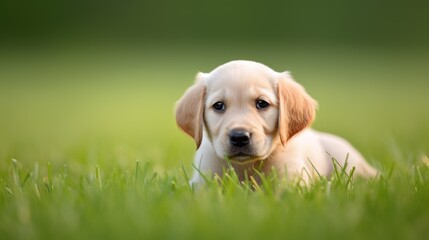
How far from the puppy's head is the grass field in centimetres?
23

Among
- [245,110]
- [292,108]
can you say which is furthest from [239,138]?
[292,108]

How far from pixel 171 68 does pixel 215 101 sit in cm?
1683

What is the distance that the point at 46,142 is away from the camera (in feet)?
25.8

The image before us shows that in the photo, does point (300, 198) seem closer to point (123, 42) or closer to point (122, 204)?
point (122, 204)

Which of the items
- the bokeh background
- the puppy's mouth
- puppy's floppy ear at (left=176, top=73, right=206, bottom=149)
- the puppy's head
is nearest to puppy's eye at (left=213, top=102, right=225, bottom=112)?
the puppy's head

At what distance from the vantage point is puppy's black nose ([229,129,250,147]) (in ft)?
13.7

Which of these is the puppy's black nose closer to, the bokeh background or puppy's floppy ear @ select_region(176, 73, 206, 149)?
puppy's floppy ear @ select_region(176, 73, 206, 149)

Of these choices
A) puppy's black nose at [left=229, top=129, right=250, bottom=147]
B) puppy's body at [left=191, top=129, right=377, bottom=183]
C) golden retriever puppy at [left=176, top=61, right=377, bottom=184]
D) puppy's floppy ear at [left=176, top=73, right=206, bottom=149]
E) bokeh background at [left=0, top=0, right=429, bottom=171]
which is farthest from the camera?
bokeh background at [left=0, top=0, right=429, bottom=171]

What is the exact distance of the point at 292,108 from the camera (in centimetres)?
464

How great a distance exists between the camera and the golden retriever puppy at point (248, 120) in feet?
14.1

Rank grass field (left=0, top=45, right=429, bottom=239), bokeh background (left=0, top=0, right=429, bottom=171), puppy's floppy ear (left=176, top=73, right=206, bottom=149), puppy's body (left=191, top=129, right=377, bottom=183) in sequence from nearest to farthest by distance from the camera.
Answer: grass field (left=0, top=45, right=429, bottom=239) < puppy's body (left=191, top=129, right=377, bottom=183) < puppy's floppy ear (left=176, top=73, right=206, bottom=149) < bokeh background (left=0, top=0, right=429, bottom=171)

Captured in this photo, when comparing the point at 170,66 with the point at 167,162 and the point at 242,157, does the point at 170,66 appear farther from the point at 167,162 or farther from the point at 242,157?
the point at 242,157

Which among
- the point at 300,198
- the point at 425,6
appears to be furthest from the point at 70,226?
the point at 425,6

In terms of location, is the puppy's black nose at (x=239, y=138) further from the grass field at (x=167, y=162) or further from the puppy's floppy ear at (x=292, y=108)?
the puppy's floppy ear at (x=292, y=108)
